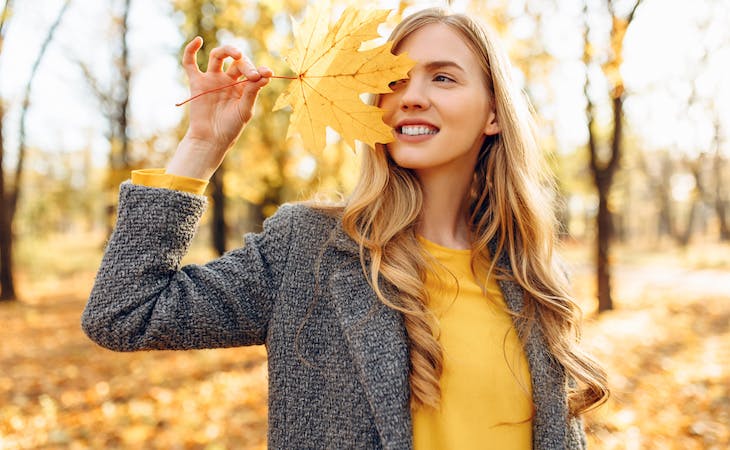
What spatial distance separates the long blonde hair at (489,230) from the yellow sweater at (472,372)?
0.22 ft

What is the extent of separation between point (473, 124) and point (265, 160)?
284 inches

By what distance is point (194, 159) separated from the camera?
1.43 meters

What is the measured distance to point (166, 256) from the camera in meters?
1.36

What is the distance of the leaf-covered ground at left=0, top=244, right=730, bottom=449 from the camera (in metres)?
3.99

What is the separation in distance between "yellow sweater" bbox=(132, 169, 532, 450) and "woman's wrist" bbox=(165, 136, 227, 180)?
0.02m

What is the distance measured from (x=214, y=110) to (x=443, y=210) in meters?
Result: 0.90

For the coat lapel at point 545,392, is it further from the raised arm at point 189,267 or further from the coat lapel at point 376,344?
the raised arm at point 189,267

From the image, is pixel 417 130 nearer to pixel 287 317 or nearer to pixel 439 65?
pixel 439 65

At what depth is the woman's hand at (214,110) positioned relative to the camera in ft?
4.61

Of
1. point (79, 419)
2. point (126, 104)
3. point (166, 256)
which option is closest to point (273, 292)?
point (166, 256)

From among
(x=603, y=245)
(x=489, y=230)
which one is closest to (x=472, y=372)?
(x=489, y=230)

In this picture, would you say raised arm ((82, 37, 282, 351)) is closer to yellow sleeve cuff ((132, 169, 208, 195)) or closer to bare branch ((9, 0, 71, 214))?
yellow sleeve cuff ((132, 169, 208, 195))

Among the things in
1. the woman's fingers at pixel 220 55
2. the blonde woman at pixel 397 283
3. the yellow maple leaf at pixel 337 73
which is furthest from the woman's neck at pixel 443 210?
the woman's fingers at pixel 220 55

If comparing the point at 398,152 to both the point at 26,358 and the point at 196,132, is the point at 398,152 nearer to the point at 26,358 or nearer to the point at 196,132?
the point at 196,132
